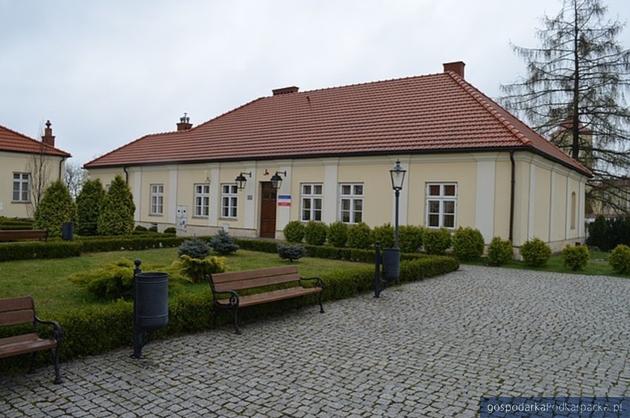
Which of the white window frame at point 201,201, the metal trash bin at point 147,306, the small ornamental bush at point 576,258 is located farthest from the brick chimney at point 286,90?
the metal trash bin at point 147,306

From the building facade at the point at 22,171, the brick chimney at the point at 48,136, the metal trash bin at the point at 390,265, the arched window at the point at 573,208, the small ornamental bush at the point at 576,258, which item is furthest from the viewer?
the brick chimney at the point at 48,136

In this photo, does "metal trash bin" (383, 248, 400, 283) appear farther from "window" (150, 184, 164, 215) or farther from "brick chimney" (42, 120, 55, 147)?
"brick chimney" (42, 120, 55, 147)

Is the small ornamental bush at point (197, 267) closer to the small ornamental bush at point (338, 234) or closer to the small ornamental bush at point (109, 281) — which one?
the small ornamental bush at point (109, 281)

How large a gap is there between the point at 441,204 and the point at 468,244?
2.12 meters

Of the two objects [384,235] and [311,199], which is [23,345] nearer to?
[384,235]

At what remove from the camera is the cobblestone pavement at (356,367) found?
4598 mm

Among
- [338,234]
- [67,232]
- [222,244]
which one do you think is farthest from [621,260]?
[67,232]

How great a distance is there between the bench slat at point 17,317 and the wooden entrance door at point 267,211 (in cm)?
1683

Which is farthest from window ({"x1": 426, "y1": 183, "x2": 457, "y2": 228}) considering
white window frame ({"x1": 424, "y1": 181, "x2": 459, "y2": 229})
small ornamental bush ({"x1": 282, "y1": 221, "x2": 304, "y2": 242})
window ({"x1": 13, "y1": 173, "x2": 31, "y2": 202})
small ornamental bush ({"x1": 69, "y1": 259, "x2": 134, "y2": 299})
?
window ({"x1": 13, "y1": 173, "x2": 31, "y2": 202})

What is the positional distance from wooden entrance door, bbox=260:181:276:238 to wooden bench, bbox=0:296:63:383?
1682cm

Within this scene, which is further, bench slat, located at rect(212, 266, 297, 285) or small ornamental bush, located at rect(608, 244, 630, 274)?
small ornamental bush, located at rect(608, 244, 630, 274)

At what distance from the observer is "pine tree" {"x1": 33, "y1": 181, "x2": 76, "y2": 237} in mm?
17500

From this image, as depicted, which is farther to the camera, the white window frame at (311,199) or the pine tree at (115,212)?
the white window frame at (311,199)

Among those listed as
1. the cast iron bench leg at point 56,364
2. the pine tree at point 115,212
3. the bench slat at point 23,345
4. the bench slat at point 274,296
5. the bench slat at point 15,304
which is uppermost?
the pine tree at point 115,212
